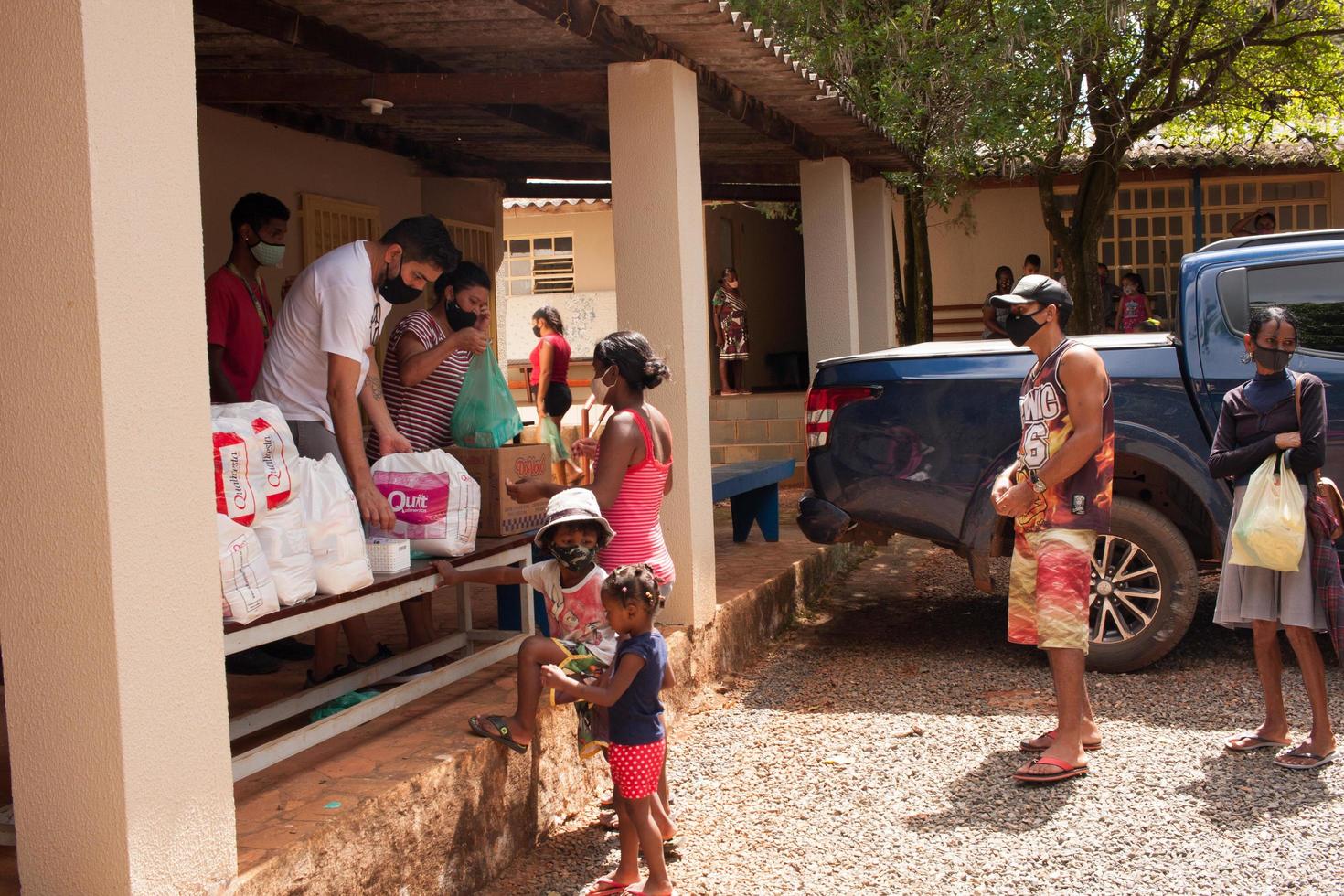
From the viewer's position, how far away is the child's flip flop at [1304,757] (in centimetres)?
507

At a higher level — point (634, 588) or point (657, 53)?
point (657, 53)

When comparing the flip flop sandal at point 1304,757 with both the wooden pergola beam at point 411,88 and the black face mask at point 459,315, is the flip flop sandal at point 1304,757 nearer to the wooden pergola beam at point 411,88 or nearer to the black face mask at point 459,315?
the black face mask at point 459,315

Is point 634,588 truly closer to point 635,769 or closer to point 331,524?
point 635,769

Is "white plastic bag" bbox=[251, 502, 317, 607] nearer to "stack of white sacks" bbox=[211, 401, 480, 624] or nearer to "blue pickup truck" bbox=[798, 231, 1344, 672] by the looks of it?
"stack of white sacks" bbox=[211, 401, 480, 624]

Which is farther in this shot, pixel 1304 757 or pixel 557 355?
pixel 557 355

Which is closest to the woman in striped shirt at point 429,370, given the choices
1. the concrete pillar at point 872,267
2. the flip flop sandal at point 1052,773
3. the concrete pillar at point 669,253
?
the concrete pillar at point 669,253

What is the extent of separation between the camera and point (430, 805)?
4.01 meters

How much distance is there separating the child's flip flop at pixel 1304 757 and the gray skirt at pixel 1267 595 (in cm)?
46

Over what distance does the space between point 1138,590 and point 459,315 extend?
345 centimetres

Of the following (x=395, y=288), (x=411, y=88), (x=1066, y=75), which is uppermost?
(x=1066, y=75)

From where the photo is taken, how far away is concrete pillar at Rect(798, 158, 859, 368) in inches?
405

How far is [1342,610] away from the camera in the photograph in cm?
509

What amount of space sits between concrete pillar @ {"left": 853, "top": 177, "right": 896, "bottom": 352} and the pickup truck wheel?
5953 mm

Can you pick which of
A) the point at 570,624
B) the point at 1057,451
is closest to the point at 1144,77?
the point at 1057,451
